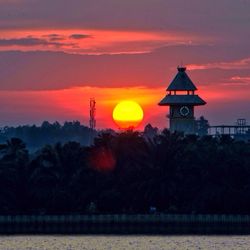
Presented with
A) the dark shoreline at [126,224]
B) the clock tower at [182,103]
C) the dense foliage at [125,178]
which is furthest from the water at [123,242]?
the clock tower at [182,103]

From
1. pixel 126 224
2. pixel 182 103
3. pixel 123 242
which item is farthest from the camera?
A: pixel 182 103

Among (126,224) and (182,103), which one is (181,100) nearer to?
(182,103)

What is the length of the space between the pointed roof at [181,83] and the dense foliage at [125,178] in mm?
31523

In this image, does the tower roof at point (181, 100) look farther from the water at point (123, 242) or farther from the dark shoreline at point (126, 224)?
the water at point (123, 242)

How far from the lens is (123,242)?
348ft

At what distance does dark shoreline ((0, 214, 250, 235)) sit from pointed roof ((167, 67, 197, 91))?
147ft

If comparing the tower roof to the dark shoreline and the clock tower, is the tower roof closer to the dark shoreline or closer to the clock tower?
the clock tower

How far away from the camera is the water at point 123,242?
100 meters

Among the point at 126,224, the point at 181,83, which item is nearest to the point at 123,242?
the point at 126,224

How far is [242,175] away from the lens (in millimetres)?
130875

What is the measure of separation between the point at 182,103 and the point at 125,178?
1334 inches

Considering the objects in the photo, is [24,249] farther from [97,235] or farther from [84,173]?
[84,173]

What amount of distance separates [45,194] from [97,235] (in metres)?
11.3

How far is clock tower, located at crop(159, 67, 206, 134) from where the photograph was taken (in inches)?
6407
